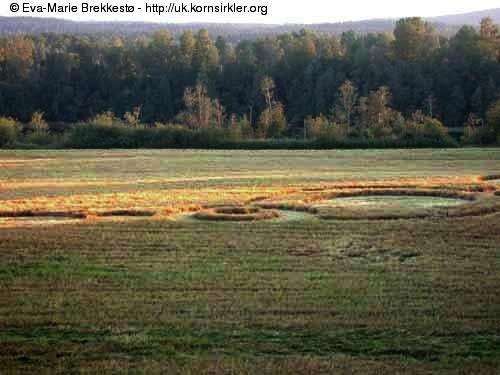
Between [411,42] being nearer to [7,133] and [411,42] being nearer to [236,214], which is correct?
[7,133]

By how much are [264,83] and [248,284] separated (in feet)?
275

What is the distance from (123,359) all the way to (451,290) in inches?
236

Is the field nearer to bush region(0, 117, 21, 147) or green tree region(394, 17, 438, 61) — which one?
bush region(0, 117, 21, 147)

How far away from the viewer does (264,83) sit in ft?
324

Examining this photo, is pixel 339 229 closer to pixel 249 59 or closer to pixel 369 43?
pixel 249 59

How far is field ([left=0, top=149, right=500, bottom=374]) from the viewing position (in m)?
11.8

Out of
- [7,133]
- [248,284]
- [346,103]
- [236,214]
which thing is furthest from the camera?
[346,103]

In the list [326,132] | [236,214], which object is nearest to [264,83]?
[326,132]

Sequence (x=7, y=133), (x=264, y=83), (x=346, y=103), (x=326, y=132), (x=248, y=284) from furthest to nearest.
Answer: (x=264, y=83)
(x=346, y=103)
(x=7, y=133)
(x=326, y=132)
(x=248, y=284)

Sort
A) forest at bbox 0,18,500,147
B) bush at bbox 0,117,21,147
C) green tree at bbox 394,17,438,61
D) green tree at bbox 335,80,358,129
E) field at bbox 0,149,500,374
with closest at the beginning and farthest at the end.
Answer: field at bbox 0,149,500,374 → bush at bbox 0,117,21,147 → green tree at bbox 335,80,358,129 → forest at bbox 0,18,500,147 → green tree at bbox 394,17,438,61

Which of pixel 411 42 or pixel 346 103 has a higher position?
pixel 411 42

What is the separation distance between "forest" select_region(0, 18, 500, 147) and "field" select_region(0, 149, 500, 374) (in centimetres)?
5282

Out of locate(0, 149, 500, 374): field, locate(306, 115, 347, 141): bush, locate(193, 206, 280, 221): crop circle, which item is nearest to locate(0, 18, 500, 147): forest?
locate(306, 115, 347, 141): bush

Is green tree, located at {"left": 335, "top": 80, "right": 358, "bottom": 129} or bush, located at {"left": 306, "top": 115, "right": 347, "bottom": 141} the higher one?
green tree, located at {"left": 335, "top": 80, "right": 358, "bottom": 129}
